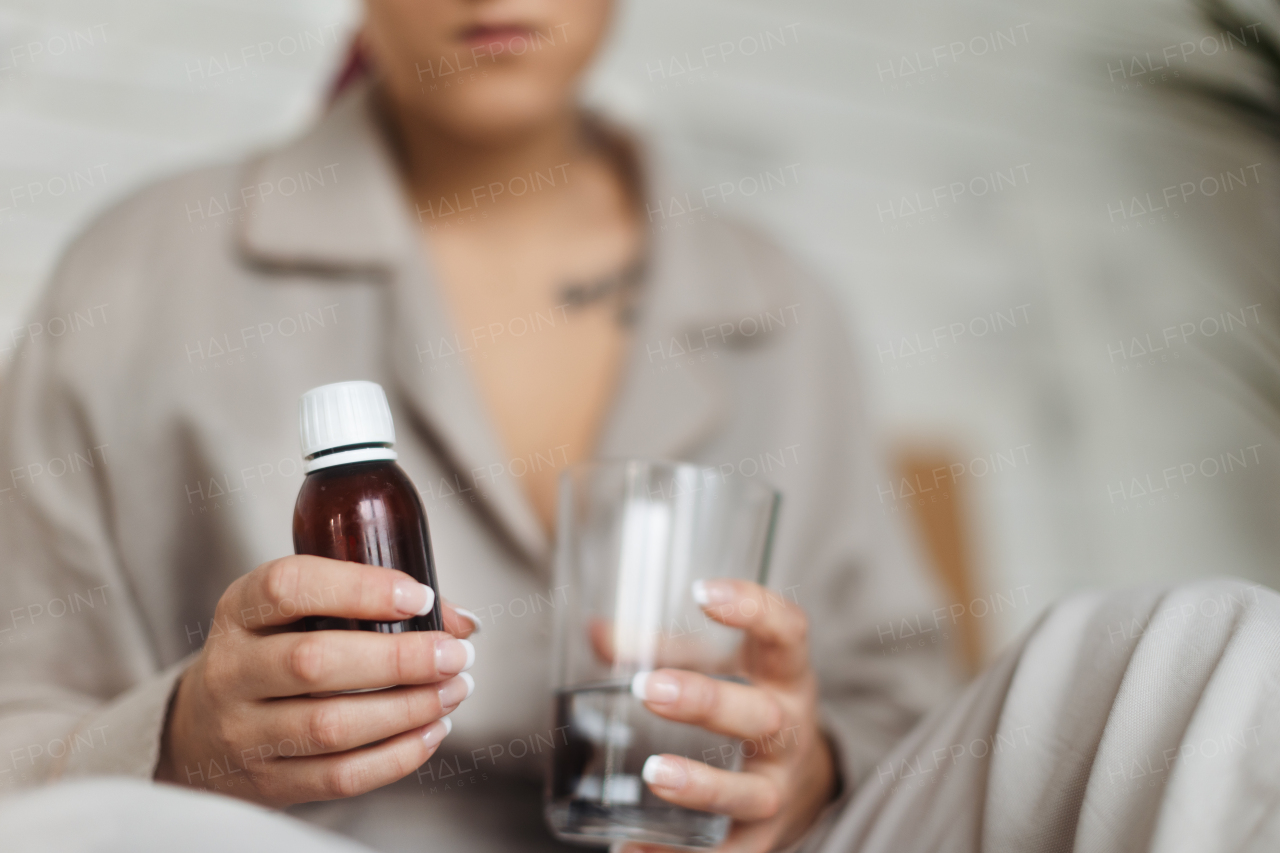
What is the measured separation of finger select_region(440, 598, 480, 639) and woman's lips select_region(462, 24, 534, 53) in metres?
0.48

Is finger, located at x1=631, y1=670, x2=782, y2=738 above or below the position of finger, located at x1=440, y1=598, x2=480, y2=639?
below

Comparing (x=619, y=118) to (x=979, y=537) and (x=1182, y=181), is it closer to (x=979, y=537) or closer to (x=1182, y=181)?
(x=979, y=537)

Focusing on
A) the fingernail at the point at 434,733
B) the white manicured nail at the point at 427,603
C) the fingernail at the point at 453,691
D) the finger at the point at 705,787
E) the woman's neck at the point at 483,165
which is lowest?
the finger at the point at 705,787

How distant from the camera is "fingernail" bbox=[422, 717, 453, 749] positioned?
40 centimetres

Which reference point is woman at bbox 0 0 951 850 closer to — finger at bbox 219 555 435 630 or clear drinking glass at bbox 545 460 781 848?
clear drinking glass at bbox 545 460 781 848

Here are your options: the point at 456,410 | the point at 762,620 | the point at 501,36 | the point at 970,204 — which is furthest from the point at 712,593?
the point at 970,204

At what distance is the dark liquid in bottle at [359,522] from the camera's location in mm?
366

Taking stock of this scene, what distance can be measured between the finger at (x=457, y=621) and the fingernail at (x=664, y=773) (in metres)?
0.12

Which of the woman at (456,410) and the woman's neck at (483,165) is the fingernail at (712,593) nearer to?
the woman at (456,410)

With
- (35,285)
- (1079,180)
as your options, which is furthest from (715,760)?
(1079,180)

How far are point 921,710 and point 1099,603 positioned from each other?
0.39 meters

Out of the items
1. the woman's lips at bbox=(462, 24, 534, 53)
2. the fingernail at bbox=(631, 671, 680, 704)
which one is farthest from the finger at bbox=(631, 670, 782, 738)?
the woman's lips at bbox=(462, 24, 534, 53)

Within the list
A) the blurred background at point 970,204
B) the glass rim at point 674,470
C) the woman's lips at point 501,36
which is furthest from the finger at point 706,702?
the blurred background at point 970,204

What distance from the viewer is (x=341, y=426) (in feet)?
1.22
